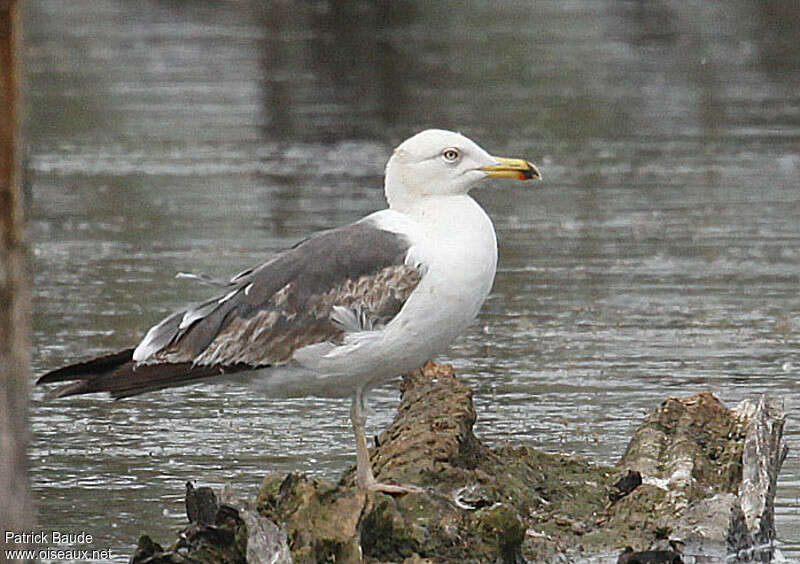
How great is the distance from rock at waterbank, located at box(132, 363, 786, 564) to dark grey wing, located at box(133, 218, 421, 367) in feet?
2.16

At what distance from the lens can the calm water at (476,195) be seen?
387 inches

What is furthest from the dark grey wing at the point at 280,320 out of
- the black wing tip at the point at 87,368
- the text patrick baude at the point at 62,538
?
the text patrick baude at the point at 62,538

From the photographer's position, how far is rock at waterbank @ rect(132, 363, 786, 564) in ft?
23.4

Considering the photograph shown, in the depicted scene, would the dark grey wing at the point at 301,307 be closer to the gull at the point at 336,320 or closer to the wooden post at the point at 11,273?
the gull at the point at 336,320

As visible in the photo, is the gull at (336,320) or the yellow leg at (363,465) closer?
the yellow leg at (363,465)

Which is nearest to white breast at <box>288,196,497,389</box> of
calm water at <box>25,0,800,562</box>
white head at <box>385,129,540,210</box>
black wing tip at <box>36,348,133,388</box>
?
white head at <box>385,129,540,210</box>

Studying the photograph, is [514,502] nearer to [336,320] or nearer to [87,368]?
[336,320]

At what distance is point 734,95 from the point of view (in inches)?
903

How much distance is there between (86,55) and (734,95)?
9538mm

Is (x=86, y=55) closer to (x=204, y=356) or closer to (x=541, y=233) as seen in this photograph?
(x=541, y=233)

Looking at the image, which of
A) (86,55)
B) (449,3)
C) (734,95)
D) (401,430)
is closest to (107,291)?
(401,430)

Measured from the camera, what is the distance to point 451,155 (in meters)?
8.41

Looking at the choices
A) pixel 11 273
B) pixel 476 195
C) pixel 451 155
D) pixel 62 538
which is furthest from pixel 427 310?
pixel 476 195

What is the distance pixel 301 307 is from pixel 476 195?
8.99m
